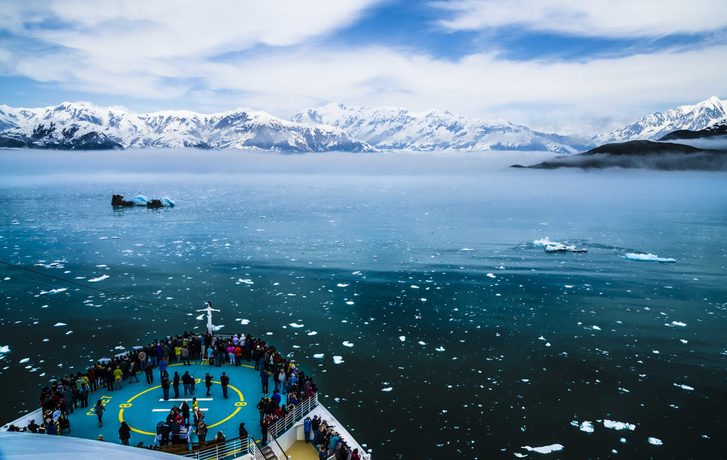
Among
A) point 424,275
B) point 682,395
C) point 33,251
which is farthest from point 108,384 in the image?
point 33,251

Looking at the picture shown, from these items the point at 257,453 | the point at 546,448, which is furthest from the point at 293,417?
the point at 546,448

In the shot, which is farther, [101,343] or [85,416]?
[101,343]

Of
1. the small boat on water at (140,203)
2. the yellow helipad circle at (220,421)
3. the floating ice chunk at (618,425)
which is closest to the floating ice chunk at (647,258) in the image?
the floating ice chunk at (618,425)

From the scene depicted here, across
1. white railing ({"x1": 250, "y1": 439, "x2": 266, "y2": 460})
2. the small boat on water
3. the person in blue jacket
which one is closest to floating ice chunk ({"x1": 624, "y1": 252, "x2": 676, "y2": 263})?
the person in blue jacket

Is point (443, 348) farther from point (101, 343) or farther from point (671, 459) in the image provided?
point (101, 343)

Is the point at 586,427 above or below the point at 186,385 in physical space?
below

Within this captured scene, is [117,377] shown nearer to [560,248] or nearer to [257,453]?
[257,453]
